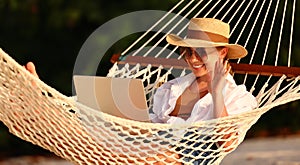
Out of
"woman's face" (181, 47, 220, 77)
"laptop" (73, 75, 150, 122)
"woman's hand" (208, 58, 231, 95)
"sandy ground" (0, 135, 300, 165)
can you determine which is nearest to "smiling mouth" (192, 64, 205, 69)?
"woman's face" (181, 47, 220, 77)

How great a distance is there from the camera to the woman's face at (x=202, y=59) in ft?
8.81

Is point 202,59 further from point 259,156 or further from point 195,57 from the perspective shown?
point 259,156

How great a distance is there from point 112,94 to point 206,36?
1.26ft

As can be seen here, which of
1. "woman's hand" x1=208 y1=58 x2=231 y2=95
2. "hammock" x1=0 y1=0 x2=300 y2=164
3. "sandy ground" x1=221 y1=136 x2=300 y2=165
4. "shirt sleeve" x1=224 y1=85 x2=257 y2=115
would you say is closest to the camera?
"hammock" x1=0 y1=0 x2=300 y2=164

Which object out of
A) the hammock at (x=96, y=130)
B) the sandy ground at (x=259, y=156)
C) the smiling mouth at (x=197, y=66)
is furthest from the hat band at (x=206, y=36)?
the sandy ground at (x=259, y=156)

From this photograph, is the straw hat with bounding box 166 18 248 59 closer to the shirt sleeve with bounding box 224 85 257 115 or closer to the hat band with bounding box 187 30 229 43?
the hat band with bounding box 187 30 229 43

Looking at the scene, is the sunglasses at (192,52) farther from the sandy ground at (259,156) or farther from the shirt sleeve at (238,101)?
the sandy ground at (259,156)

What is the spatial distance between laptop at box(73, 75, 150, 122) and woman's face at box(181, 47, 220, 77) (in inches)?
8.3

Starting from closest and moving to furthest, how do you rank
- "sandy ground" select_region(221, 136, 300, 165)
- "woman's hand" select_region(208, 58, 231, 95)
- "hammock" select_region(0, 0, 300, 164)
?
"hammock" select_region(0, 0, 300, 164) < "woman's hand" select_region(208, 58, 231, 95) < "sandy ground" select_region(221, 136, 300, 165)

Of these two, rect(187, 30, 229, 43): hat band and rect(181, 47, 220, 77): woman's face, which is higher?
rect(187, 30, 229, 43): hat band

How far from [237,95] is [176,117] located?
9.2 inches

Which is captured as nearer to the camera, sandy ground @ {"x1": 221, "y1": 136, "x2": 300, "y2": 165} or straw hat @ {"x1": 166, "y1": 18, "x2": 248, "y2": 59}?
straw hat @ {"x1": 166, "y1": 18, "x2": 248, "y2": 59}

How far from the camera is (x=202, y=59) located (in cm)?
270

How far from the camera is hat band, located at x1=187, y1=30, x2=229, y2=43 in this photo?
2.77 metres
